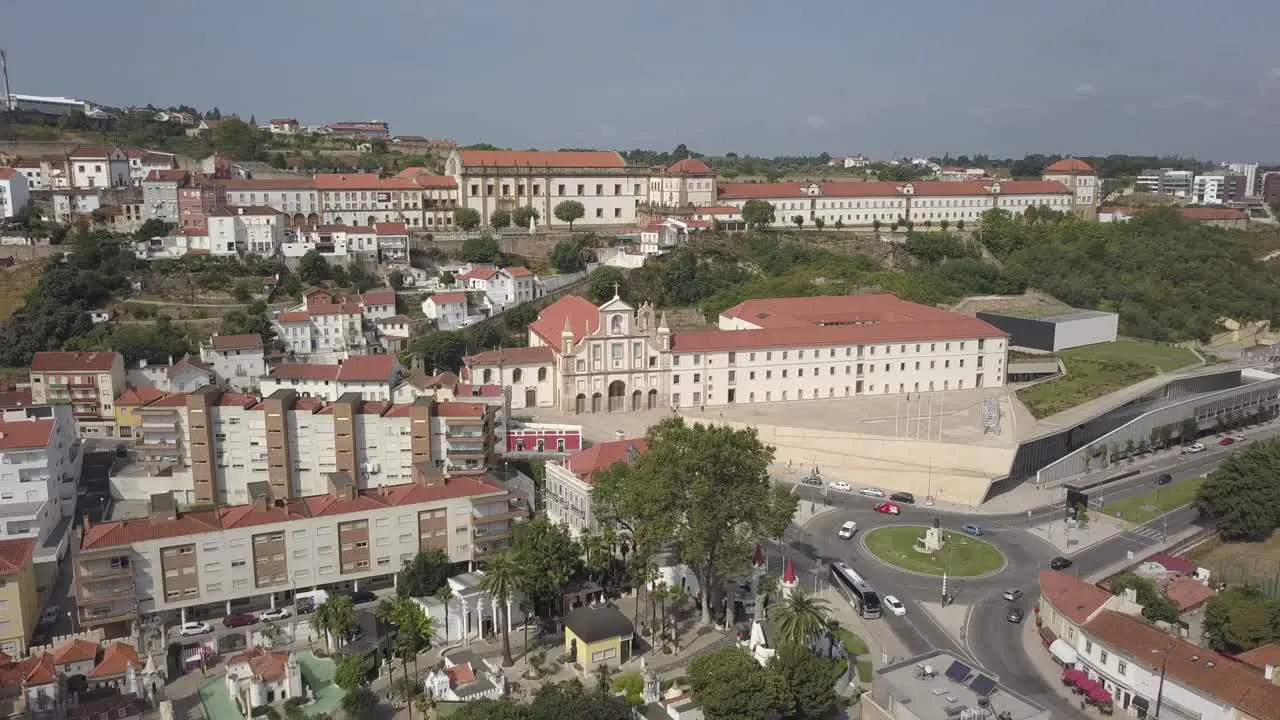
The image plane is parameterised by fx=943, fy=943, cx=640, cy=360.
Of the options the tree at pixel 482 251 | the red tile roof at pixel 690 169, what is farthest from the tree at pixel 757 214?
the tree at pixel 482 251

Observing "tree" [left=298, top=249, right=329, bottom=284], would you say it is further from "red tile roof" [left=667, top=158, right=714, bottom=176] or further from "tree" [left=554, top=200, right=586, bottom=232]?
"red tile roof" [left=667, top=158, right=714, bottom=176]

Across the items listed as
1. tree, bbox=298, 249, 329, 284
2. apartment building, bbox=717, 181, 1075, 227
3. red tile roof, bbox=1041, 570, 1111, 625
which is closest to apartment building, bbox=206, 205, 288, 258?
tree, bbox=298, 249, 329, 284

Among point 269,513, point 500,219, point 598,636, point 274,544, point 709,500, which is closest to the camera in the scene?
point 598,636

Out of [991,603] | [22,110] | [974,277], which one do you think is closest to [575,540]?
[991,603]

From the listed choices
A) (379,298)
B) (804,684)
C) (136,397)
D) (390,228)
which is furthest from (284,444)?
(390,228)

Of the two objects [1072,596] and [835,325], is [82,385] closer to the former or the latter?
[835,325]

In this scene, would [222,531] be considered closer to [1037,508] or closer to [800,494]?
[800,494]
